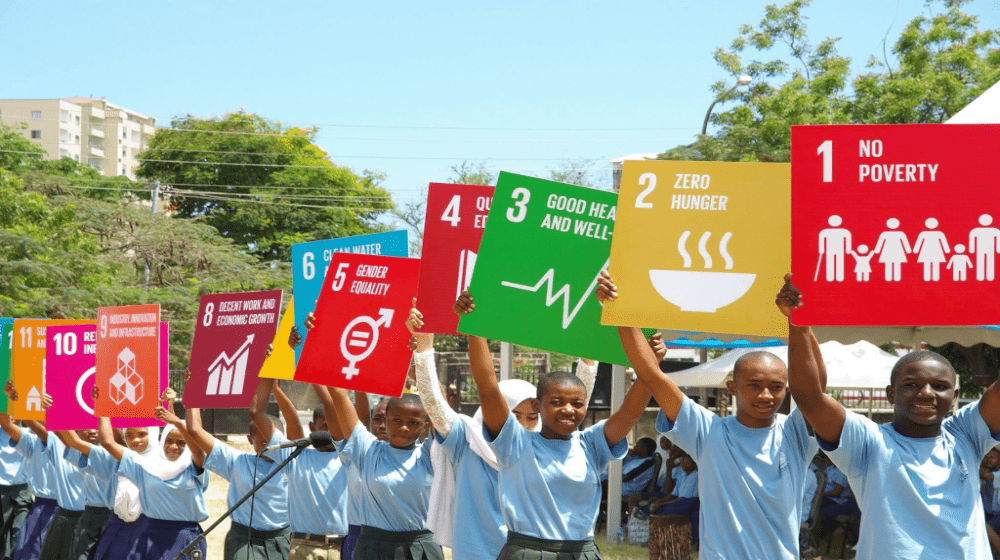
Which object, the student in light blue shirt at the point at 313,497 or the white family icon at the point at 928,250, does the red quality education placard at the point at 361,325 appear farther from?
the white family icon at the point at 928,250

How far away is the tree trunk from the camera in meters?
10.7

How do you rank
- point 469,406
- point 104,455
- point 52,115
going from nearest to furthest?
point 104,455 → point 469,406 → point 52,115

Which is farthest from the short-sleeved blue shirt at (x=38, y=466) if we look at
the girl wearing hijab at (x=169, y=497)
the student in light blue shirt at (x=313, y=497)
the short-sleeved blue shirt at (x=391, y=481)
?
the short-sleeved blue shirt at (x=391, y=481)

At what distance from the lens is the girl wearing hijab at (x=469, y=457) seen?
5.33 meters

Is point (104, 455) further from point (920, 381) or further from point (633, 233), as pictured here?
point (920, 381)

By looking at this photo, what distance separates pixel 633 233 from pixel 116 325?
15.8 ft

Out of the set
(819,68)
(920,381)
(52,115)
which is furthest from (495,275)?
(52,115)

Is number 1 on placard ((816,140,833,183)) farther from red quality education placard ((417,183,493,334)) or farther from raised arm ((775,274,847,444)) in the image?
red quality education placard ((417,183,493,334))

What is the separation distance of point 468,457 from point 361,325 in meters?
1.16

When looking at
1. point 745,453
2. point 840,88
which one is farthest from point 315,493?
point 840,88

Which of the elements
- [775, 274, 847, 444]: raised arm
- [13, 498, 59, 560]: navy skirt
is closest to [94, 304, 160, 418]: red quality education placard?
[13, 498, 59, 560]: navy skirt

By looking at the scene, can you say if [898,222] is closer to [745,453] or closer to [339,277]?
[745,453]

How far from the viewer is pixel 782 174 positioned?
439 centimetres

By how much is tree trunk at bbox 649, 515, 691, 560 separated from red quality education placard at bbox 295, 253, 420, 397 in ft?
18.1
